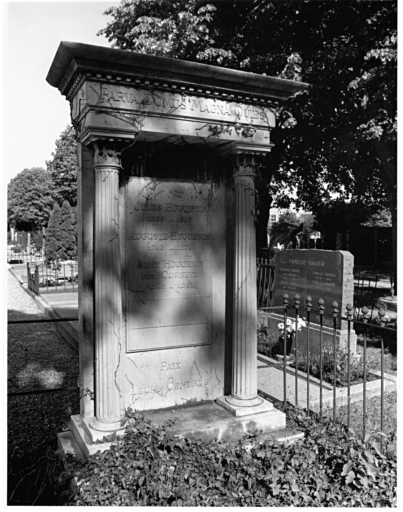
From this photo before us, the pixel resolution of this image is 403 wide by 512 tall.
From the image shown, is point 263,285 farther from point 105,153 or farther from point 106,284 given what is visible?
point 105,153

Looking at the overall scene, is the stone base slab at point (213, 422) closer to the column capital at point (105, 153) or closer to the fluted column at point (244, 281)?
the fluted column at point (244, 281)

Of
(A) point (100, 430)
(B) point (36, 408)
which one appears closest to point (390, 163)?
(B) point (36, 408)

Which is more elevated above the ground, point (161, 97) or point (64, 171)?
point (64, 171)

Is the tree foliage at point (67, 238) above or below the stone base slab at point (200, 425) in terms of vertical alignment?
above

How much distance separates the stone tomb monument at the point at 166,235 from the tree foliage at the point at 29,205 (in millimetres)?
58128

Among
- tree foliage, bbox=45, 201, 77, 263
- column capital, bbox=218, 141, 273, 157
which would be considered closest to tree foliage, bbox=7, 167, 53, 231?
tree foliage, bbox=45, 201, 77, 263

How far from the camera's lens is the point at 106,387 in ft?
12.8

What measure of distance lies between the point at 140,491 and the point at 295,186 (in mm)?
23347

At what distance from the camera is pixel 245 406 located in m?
4.45

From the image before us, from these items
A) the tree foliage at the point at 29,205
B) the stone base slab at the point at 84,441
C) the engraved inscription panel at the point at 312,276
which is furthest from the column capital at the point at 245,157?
the tree foliage at the point at 29,205

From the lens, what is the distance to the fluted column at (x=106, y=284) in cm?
384

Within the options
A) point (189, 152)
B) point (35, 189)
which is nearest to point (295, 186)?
point (189, 152)

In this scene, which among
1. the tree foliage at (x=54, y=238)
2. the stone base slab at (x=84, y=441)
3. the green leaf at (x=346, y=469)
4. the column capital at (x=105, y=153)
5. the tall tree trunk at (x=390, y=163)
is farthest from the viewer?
the tree foliage at (x=54, y=238)

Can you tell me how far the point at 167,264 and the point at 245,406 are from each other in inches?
66.2
